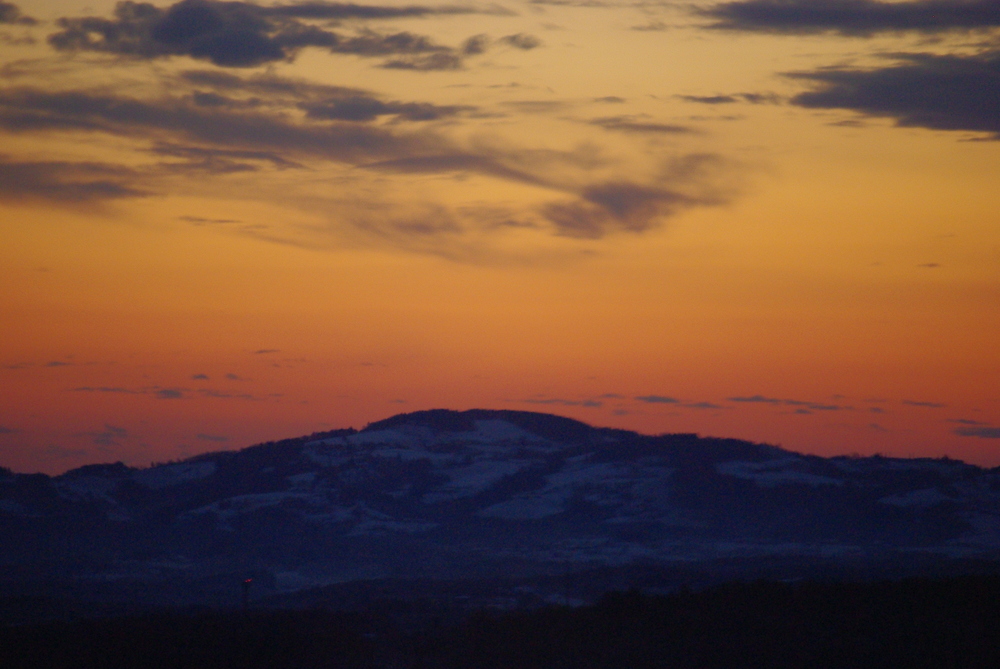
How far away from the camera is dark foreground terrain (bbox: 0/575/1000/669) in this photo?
3900 centimetres

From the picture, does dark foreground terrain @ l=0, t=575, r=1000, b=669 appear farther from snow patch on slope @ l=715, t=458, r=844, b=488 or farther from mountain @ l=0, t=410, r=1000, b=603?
snow patch on slope @ l=715, t=458, r=844, b=488

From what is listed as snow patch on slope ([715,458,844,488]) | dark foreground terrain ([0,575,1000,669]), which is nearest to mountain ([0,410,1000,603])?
snow patch on slope ([715,458,844,488])

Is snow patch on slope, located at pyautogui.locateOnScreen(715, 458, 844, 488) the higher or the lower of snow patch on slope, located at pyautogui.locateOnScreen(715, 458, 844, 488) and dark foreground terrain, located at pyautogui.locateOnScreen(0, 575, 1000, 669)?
the higher

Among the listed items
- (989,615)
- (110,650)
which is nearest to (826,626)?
(989,615)

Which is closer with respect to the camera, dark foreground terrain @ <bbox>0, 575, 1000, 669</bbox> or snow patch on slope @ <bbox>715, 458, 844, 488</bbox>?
dark foreground terrain @ <bbox>0, 575, 1000, 669</bbox>

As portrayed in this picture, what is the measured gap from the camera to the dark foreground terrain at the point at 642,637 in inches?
1535

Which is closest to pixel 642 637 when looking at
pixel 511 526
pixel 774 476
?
pixel 511 526

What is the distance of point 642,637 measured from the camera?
4581 centimetres

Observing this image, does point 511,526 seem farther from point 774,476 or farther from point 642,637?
point 642,637

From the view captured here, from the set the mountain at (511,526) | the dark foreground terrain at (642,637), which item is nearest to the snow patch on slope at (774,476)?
the mountain at (511,526)

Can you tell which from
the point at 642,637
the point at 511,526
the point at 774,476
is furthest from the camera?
the point at 774,476

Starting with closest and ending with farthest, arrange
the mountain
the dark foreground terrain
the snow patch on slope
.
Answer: the dark foreground terrain → the mountain → the snow patch on slope

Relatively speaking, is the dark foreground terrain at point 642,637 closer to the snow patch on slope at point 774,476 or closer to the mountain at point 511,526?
the mountain at point 511,526

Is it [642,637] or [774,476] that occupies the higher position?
[774,476]
